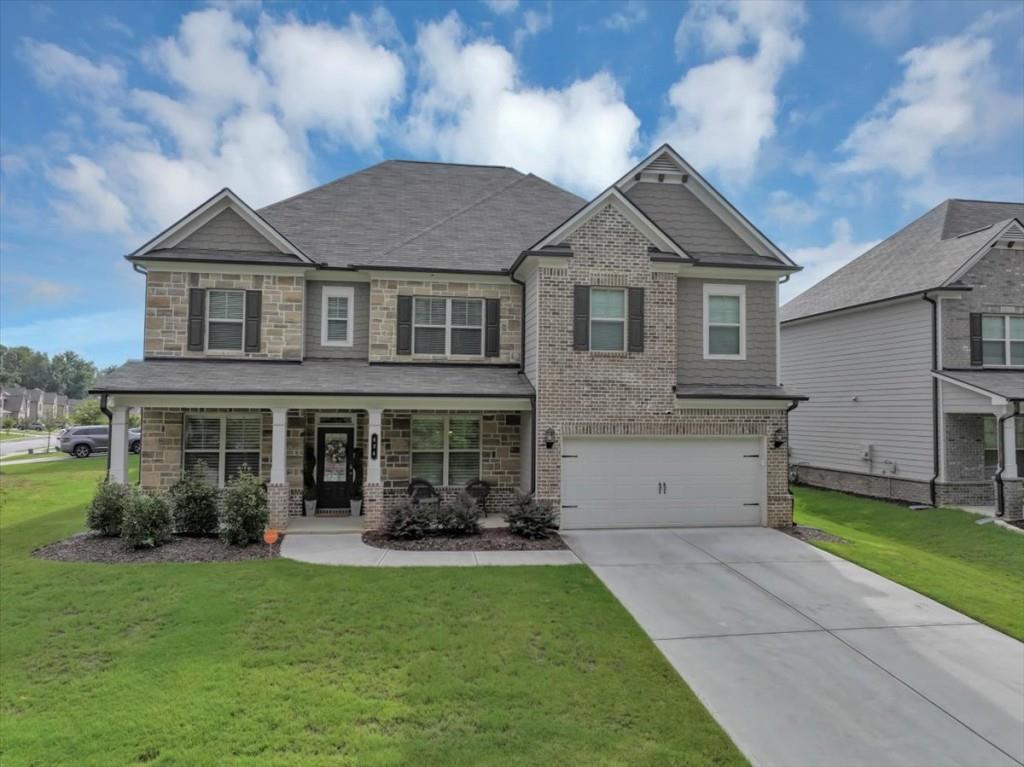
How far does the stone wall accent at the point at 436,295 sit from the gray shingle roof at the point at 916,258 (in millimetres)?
11868

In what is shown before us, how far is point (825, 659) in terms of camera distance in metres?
6.50

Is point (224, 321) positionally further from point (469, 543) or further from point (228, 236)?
point (469, 543)

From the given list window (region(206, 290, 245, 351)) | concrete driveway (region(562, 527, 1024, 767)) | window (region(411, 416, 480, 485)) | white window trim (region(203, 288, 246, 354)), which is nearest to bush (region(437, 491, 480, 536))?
window (region(411, 416, 480, 485))

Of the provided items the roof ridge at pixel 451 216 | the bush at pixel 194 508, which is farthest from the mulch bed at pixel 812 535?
the bush at pixel 194 508

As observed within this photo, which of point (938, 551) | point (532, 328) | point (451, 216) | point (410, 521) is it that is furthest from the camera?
point (451, 216)

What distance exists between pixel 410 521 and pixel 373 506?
1.13 meters

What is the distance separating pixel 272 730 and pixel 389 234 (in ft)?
40.2

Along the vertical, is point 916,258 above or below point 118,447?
above

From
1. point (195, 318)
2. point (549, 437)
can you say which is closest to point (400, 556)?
point (549, 437)

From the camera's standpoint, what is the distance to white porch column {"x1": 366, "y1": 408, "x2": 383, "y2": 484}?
475 inches

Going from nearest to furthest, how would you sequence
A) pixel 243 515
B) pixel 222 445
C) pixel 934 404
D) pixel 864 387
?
pixel 243 515
pixel 222 445
pixel 934 404
pixel 864 387

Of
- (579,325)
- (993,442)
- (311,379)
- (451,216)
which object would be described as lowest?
(993,442)

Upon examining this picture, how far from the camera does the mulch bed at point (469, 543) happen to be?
10.8m

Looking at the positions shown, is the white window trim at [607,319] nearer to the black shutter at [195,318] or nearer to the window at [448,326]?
the window at [448,326]
